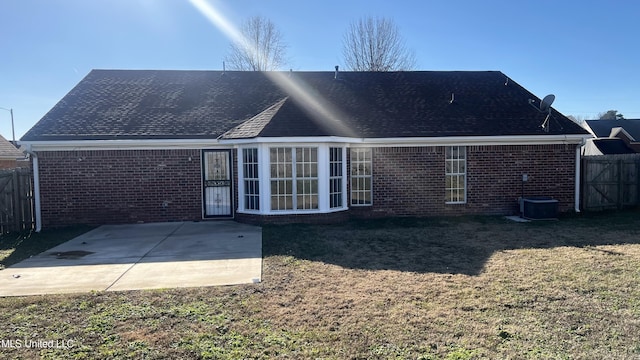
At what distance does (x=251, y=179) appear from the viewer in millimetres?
11641

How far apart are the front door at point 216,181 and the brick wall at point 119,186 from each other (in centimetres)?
24

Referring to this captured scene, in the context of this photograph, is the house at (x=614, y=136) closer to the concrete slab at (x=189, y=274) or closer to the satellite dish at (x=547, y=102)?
the satellite dish at (x=547, y=102)

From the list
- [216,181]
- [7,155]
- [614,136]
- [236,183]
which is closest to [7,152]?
[7,155]

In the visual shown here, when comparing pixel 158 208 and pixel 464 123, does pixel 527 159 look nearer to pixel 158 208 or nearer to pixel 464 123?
pixel 464 123

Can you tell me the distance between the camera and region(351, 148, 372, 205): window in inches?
493

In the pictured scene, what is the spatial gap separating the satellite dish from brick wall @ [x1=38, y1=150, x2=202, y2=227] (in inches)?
458

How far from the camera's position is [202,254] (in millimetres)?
8078

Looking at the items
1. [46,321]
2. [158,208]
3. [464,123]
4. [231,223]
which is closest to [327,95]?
[464,123]

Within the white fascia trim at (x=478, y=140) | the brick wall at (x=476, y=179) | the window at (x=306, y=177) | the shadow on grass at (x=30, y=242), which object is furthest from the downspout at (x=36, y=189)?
the white fascia trim at (x=478, y=140)

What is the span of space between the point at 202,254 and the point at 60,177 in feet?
21.5

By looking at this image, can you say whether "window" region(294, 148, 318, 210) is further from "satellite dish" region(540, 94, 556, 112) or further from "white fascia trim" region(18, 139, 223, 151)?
"satellite dish" region(540, 94, 556, 112)

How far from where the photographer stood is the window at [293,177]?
37.1 feet

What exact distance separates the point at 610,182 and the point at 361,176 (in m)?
8.76

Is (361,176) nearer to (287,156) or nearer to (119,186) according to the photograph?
(287,156)
